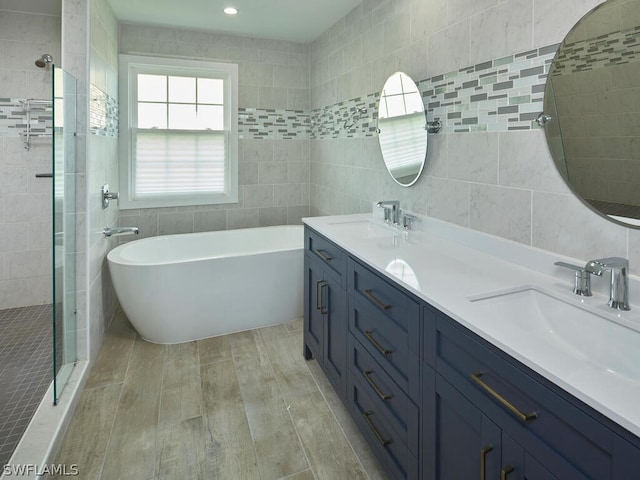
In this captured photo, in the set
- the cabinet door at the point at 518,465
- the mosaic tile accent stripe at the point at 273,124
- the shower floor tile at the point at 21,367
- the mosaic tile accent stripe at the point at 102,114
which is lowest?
the shower floor tile at the point at 21,367

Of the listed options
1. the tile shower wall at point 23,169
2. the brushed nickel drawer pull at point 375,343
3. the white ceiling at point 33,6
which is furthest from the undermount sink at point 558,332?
the white ceiling at point 33,6

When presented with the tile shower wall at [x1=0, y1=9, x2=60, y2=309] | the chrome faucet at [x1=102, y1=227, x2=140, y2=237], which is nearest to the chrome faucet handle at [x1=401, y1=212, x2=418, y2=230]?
the chrome faucet at [x1=102, y1=227, x2=140, y2=237]

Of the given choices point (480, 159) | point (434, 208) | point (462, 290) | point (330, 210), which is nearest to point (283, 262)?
point (330, 210)

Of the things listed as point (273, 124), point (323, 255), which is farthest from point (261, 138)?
point (323, 255)

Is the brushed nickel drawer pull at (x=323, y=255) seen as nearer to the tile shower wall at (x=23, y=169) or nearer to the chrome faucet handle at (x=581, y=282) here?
the chrome faucet handle at (x=581, y=282)

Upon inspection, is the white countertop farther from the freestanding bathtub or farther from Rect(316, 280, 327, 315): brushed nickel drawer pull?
the freestanding bathtub

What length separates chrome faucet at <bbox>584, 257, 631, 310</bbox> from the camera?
119 cm

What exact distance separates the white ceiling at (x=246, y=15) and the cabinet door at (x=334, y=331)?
2192 millimetres

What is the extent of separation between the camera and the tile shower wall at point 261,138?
3.83 meters

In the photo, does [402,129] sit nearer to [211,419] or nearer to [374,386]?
[374,386]

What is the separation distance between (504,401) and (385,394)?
2.32 feet

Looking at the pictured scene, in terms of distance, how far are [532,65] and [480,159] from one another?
1.42ft

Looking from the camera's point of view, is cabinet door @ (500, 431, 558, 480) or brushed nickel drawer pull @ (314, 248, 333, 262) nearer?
cabinet door @ (500, 431, 558, 480)

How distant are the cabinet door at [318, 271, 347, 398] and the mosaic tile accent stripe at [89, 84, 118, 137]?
180cm
